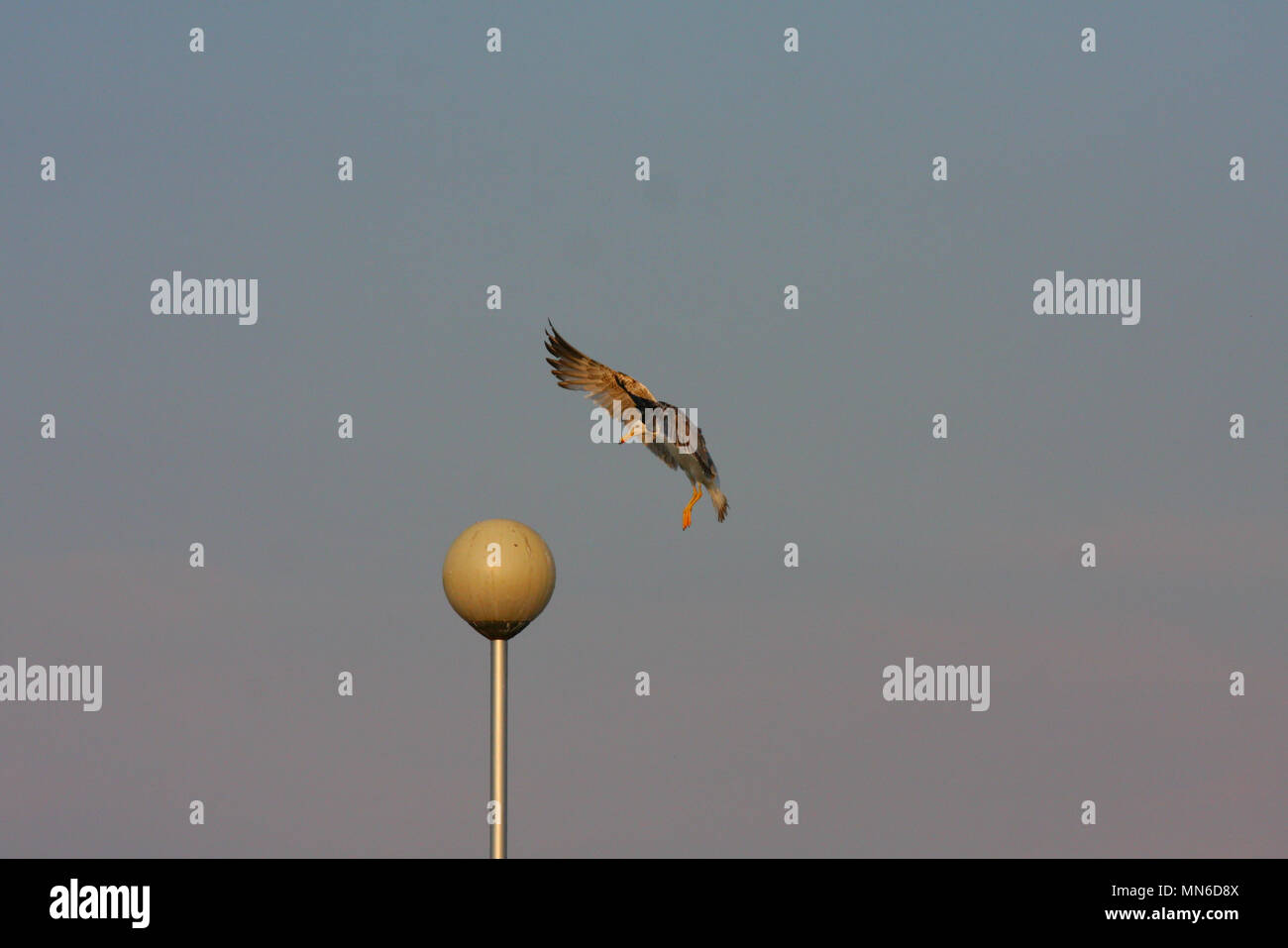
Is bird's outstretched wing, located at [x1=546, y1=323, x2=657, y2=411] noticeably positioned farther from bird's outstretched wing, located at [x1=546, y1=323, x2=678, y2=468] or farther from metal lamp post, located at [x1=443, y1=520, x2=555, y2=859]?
metal lamp post, located at [x1=443, y1=520, x2=555, y2=859]

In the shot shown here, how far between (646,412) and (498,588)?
6460mm

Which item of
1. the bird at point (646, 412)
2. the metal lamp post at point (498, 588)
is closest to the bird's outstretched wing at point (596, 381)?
the bird at point (646, 412)

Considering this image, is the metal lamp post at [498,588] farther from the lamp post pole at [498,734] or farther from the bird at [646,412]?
the bird at [646,412]

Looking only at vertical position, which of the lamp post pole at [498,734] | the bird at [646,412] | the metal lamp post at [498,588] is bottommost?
the lamp post pole at [498,734]

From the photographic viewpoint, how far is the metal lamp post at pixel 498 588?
89.4 ft

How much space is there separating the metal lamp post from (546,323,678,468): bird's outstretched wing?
219 inches

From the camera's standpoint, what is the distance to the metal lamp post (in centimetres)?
2725

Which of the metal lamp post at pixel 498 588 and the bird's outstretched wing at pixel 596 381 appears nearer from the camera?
the metal lamp post at pixel 498 588

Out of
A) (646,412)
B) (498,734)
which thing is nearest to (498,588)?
(498,734)

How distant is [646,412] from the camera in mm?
32938

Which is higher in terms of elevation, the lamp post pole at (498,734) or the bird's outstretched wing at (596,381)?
the bird's outstretched wing at (596,381)

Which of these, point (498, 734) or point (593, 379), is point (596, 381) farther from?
point (498, 734)

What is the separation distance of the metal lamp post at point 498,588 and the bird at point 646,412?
13.5ft
